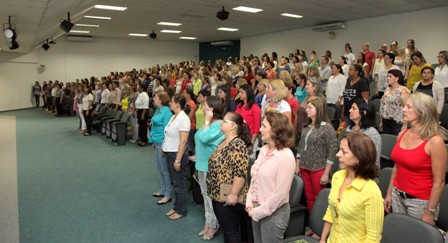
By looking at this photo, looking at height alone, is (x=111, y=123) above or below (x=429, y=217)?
below

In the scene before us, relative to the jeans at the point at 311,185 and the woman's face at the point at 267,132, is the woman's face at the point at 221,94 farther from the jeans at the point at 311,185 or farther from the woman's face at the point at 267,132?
the woman's face at the point at 267,132

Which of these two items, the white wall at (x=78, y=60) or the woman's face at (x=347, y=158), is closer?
the woman's face at (x=347, y=158)

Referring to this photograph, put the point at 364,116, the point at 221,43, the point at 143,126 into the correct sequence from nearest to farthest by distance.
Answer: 1. the point at 364,116
2. the point at 143,126
3. the point at 221,43

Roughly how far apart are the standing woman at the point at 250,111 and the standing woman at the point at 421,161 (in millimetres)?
2107

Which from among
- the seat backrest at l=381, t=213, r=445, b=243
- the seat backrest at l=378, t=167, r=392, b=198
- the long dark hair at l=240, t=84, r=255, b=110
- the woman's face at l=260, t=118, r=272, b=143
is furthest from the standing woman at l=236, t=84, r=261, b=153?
the seat backrest at l=381, t=213, r=445, b=243

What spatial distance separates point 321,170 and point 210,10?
350 inches

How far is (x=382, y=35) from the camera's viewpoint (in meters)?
12.2

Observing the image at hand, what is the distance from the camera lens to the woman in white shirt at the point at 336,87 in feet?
20.3

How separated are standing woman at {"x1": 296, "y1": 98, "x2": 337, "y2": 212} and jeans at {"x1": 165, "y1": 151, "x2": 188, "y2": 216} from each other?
1.45 meters

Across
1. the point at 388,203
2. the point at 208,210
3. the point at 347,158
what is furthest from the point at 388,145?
the point at 347,158

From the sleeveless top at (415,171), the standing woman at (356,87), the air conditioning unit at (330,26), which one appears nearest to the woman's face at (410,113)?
the sleeveless top at (415,171)

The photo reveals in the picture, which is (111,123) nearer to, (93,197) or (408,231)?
(93,197)

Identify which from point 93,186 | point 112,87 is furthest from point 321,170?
point 112,87

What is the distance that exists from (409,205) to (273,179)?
3.20 ft
